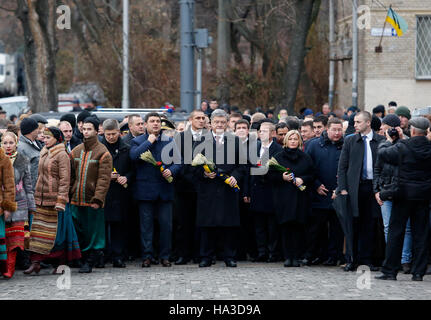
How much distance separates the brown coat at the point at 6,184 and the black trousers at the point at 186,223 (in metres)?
2.60

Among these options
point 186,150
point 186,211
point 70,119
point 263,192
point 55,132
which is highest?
point 70,119

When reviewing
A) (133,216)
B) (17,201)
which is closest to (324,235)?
(133,216)

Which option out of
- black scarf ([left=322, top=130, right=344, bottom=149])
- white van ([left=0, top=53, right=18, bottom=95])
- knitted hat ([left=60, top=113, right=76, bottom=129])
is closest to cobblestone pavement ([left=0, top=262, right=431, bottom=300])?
black scarf ([left=322, top=130, right=344, bottom=149])

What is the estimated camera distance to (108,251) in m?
13.6

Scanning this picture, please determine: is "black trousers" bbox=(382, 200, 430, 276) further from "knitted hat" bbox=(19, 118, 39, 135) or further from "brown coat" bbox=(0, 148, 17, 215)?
"knitted hat" bbox=(19, 118, 39, 135)

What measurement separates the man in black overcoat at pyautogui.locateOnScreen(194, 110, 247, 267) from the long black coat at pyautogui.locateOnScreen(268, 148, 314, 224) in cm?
55

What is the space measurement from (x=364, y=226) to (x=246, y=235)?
198cm

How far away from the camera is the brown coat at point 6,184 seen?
472 inches

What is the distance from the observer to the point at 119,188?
43.7ft

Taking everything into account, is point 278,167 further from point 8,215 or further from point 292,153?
point 8,215

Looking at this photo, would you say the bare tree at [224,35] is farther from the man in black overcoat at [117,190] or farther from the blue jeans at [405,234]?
the blue jeans at [405,234]

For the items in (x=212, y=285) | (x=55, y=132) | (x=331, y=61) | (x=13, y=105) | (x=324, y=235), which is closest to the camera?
(x=212, y=285)

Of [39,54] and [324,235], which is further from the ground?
[39,54]

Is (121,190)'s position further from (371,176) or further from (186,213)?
(371,176)
